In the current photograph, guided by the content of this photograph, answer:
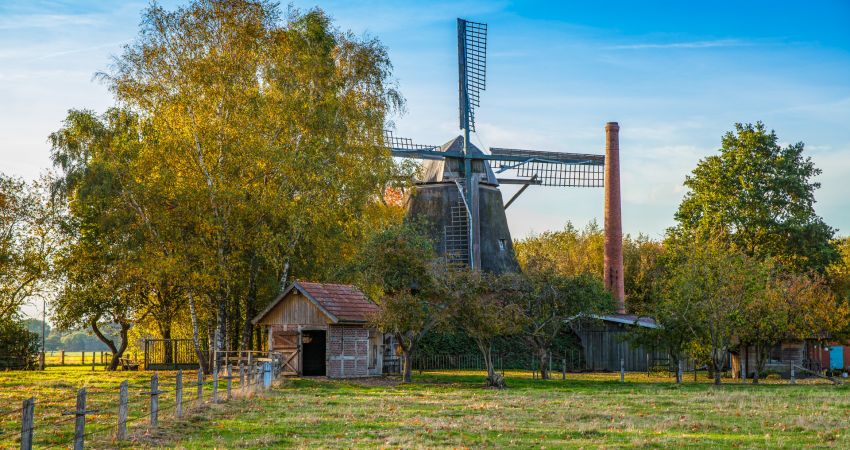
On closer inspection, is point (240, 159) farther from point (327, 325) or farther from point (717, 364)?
point (717, 364)

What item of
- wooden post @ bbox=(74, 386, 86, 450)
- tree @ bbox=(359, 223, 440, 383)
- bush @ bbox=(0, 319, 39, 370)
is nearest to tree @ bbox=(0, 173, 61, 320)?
bush @ bbox=(0, 319, 39, 370)

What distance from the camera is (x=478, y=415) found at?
889 inches

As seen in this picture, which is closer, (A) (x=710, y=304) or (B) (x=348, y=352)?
(A) (x=710, y=304)

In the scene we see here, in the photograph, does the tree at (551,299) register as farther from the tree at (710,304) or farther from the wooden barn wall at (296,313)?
the wooden barn wall at (296,313)

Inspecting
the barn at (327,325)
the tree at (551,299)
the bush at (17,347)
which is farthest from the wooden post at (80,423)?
the bush at (17,347)

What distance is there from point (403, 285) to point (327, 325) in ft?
15.2

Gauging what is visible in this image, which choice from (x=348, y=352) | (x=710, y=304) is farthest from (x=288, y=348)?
(x=710, y=304)

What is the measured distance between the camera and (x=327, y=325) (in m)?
40.3

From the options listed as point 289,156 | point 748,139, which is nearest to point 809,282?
Answer: point 748,139

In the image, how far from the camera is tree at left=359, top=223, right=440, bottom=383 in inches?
1431

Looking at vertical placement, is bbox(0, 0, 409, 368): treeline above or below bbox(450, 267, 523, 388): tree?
above

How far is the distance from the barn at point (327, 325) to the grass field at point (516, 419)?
7.10 meters

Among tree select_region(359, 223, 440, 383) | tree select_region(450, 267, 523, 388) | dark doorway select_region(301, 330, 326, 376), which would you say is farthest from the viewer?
dark doorway select_region(301, 330, 326, 376)

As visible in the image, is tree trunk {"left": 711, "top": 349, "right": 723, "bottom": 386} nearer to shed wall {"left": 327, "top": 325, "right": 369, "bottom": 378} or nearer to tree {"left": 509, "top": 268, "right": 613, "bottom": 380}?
tree {"left": 509, "top": 268, "right": 613, "bottom": 380}
